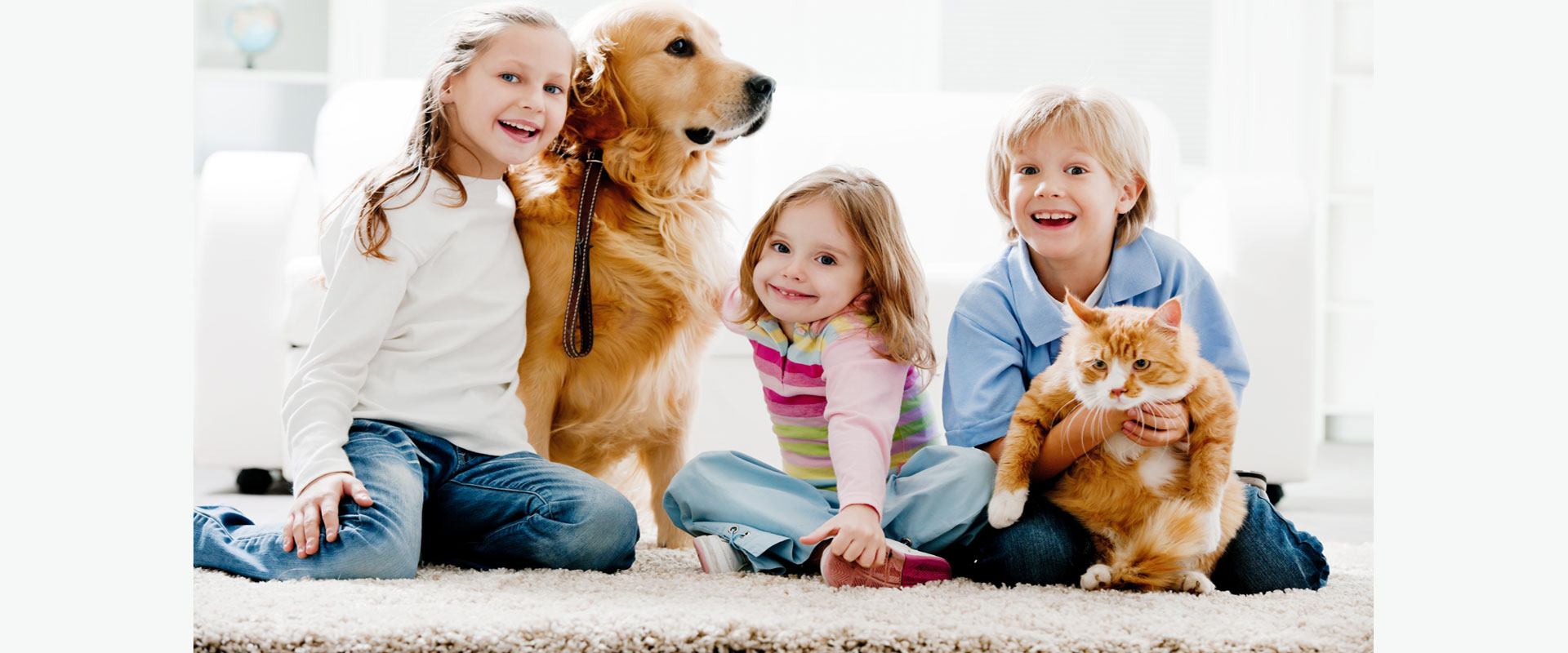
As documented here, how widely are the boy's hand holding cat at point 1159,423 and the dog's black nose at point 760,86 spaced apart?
64cm

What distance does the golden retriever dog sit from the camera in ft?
4.45

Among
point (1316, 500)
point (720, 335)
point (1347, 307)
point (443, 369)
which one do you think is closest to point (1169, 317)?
point (443, 369)

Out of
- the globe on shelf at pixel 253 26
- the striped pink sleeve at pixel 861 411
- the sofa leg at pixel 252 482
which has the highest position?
the globe on shelf at pixel 253 26

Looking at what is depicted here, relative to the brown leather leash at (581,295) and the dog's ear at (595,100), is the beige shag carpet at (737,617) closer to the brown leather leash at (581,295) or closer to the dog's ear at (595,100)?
the brown leather leash at (581,295)

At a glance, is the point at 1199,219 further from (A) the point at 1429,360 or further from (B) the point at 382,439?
(B) the point at 382,439

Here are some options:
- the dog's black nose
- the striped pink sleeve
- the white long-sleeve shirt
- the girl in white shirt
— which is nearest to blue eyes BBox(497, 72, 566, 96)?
the girl in white shirt

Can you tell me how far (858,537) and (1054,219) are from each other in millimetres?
424

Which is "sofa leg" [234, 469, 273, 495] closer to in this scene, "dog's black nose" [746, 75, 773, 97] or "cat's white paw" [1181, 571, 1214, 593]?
"dog's black nose" [746, 75, 773, 97]

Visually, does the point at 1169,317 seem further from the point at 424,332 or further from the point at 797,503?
the point at 424,332

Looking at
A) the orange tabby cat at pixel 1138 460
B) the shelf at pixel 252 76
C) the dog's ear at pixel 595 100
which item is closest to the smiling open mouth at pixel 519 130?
the dog's ear at pixel 595 100

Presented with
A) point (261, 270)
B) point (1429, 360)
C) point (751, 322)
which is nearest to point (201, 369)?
point (261, 270)

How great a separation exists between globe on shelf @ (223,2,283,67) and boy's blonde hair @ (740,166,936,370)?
9.48ft

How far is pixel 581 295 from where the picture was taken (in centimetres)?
132

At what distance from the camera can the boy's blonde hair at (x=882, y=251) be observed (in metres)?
1.22
